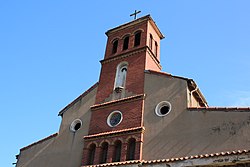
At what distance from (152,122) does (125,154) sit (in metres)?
2.07

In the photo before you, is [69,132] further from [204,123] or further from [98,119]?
[204,123]

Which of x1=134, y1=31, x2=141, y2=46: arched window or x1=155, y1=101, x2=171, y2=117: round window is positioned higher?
x1=134, y1=31, x2=141, y2=46: arched window

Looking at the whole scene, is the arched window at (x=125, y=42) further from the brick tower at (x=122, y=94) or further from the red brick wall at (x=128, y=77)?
the red brick wall at (x=128, y=77)

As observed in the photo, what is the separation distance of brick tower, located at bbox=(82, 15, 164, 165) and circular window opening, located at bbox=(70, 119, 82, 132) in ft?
3.20

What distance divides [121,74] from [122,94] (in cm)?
180

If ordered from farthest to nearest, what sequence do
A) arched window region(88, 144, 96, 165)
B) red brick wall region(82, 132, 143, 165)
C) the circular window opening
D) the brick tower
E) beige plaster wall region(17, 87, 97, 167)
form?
the circular window opening, beige plaster wall region(17, 87, 97, 167), arched window region(88, 144, 96, 165), the brick tower, red brick wall region(82, 132, 143, 165)

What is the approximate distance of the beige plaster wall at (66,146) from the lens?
18.1 metres

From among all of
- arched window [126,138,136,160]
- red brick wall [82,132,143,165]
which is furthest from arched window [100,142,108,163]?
arched window [126,138,136,160]

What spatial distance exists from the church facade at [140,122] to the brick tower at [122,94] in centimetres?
5

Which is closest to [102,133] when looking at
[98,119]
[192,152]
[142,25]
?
[98,119]

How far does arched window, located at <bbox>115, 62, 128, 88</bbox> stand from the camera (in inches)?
770

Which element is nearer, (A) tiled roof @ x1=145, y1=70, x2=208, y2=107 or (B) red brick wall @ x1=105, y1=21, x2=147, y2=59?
(A) tiled roof @ x1=145, y1=70, x2=208, y2=107

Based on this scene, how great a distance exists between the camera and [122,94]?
18.7m

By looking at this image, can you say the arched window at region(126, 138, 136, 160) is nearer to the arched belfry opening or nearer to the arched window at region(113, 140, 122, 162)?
the arched window at region(113, 140, 122, 162)
